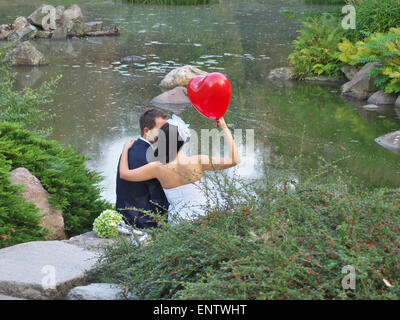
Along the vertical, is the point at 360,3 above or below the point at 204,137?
above

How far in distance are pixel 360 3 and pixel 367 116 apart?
176 inches

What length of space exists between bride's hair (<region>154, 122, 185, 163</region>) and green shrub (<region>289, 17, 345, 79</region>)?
8.59m

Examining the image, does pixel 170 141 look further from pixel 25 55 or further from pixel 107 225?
pixel 25 55

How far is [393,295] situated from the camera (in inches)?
84.8

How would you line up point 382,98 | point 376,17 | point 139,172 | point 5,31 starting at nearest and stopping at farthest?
point 139,172
point 382,98
point 376,17
point 5,31

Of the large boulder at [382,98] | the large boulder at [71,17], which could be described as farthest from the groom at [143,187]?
the large boulder at [71,17]

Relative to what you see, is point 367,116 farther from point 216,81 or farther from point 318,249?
point 318,249

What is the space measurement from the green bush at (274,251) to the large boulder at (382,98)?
7.96 m

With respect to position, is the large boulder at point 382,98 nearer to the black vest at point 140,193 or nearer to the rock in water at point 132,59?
the rock in water at point 132,59

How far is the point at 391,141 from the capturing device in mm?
7941

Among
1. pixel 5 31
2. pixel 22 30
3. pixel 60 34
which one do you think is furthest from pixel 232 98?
pixel 5 31

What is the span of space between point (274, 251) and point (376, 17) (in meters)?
10.9

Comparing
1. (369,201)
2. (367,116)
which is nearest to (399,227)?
(369,201)

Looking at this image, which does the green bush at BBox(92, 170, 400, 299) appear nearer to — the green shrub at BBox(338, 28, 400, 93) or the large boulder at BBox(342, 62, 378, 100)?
the green shrub at BBox(338, 28, 400, 93)
